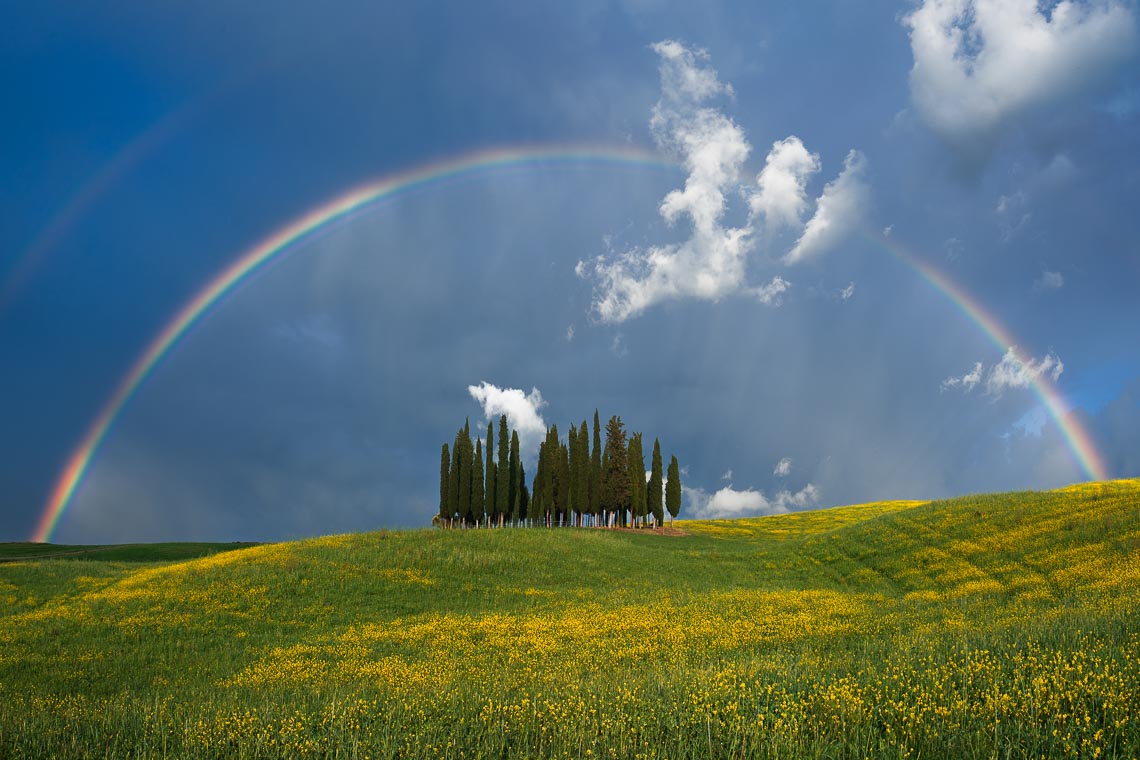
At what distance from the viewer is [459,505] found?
8300 cm

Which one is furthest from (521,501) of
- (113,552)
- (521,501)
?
(113,552)

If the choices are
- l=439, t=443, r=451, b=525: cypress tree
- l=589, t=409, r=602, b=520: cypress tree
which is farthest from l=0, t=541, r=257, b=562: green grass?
l=589, t=409, r=602, b=520: cypress tree

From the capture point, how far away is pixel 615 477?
274ft

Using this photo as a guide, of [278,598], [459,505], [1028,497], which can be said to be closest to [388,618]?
[278,598]

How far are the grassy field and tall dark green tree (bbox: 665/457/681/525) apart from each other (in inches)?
1353

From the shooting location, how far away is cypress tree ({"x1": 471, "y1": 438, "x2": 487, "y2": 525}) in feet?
267

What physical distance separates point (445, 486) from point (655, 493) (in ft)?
93.8

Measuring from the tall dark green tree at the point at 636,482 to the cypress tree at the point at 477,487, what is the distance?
19374 millimetres

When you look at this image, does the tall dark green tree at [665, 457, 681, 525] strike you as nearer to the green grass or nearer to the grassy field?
the grassy field

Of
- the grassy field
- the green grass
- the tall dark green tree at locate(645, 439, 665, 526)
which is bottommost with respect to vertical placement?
the grassy field

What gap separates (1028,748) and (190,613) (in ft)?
97.8

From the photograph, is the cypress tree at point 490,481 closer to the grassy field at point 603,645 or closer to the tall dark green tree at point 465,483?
the tall dark green tree at point 465,483

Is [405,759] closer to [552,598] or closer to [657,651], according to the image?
[657,651]

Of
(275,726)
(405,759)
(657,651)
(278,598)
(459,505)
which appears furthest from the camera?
(459,505)
